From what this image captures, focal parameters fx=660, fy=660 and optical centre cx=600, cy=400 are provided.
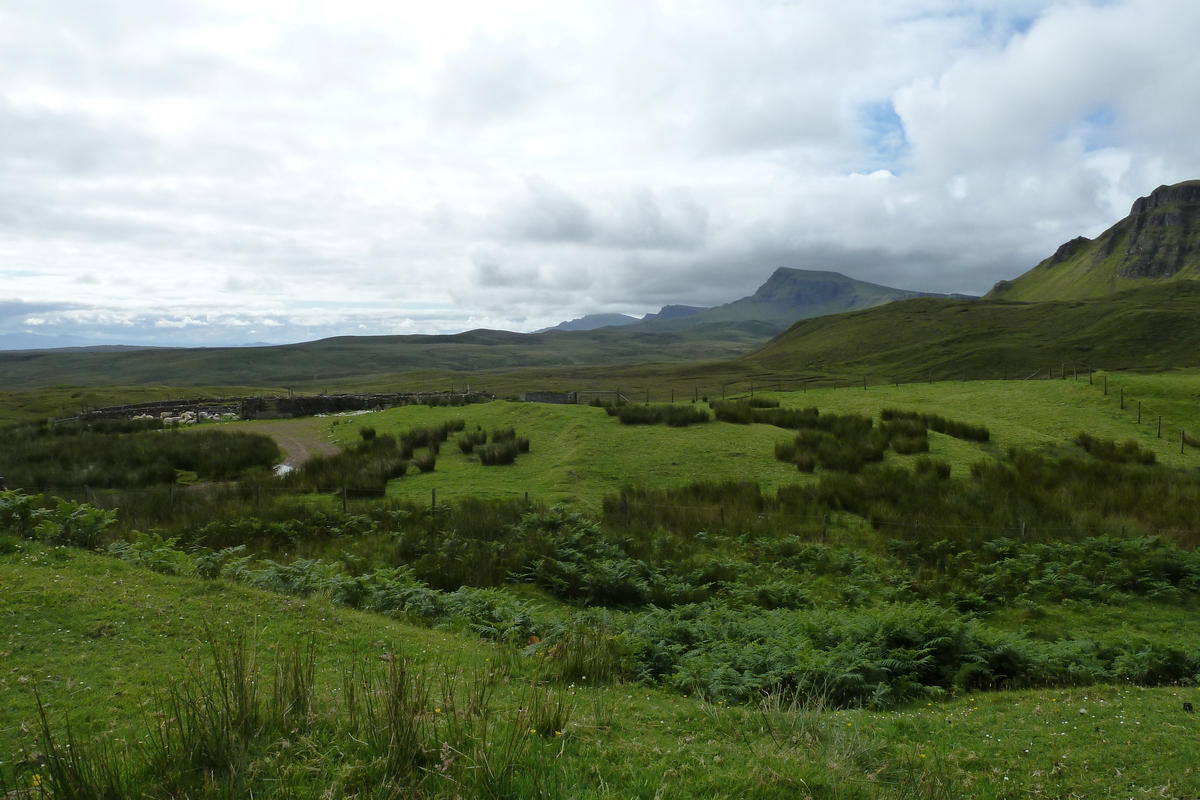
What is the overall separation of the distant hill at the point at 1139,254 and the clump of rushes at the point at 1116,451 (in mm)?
152816

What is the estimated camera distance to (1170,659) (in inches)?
310

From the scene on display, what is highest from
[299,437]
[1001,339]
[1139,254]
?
[1139,254]

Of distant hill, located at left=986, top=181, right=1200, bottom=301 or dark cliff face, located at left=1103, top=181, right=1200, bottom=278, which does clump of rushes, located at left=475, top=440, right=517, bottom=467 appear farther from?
dark cliff face, located at left=1103, top=181, right=1200, bottom=278

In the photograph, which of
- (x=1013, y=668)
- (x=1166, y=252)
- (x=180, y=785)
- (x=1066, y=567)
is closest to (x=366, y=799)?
(x=180, y=785)

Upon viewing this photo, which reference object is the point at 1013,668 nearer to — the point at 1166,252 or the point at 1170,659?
the point at 1170,659

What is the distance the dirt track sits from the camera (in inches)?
968

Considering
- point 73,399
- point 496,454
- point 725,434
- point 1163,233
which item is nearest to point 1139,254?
point 1163,233

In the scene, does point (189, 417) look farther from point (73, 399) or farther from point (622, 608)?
point (73, 399)

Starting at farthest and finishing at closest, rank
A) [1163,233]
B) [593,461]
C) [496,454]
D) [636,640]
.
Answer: [1163,233] → [496,454] → [593,461] → [636,640]

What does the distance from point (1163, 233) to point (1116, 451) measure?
19331 cm

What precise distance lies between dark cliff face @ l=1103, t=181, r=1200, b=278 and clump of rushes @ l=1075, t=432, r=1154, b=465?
176 m

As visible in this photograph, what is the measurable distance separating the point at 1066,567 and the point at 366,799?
1280cm

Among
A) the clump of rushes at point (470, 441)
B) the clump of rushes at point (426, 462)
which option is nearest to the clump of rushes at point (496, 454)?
the clump of rushes at point (470, 441)

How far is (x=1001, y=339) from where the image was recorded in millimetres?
88250
